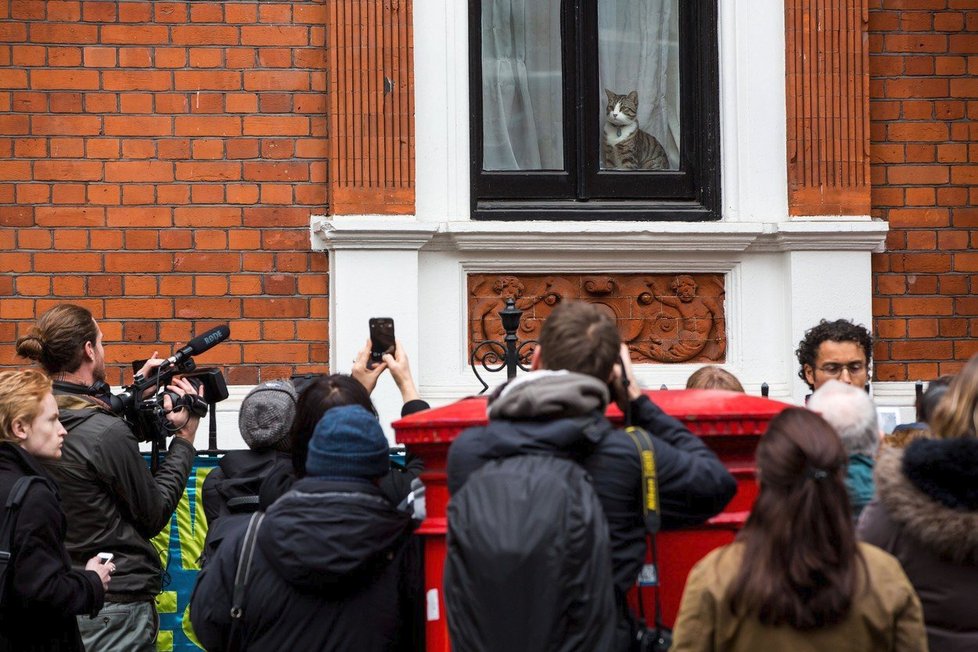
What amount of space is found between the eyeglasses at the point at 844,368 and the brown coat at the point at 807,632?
2875mm

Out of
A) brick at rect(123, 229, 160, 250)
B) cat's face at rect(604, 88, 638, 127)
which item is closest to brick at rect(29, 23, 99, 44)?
brick at rect(123, 229, 160, 250)

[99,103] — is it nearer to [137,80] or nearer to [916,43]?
[137,80]

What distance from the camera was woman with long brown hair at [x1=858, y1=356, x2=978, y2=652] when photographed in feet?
10.7

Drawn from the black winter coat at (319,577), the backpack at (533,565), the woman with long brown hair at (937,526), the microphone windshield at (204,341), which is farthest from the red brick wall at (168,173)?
the woman with long brown hair at (937,526)

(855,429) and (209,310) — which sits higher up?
(209,310)

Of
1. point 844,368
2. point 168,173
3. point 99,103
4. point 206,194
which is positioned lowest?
point 844,368

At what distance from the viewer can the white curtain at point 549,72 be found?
7.14m

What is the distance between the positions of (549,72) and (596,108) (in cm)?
32

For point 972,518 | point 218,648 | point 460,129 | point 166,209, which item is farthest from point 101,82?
point 972,518

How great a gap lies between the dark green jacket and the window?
2.78m

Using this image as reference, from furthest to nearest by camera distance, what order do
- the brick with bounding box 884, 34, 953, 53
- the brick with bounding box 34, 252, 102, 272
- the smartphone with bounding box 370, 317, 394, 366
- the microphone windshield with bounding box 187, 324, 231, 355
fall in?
1. the brick with bounding box 884, 34, 953, 53
2. the brick with bounding box 34, 252, 102, 272
3. the microphone windshield with bounding box 187, 324, 231, 355
4. the smartphone with bounding box 370, 317, 394, 366

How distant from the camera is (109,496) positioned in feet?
15.6

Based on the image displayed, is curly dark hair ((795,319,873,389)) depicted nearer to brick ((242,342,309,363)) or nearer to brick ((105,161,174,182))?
brick ((242,342,309,363))

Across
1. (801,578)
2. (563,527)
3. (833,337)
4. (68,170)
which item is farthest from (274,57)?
(801,578)
